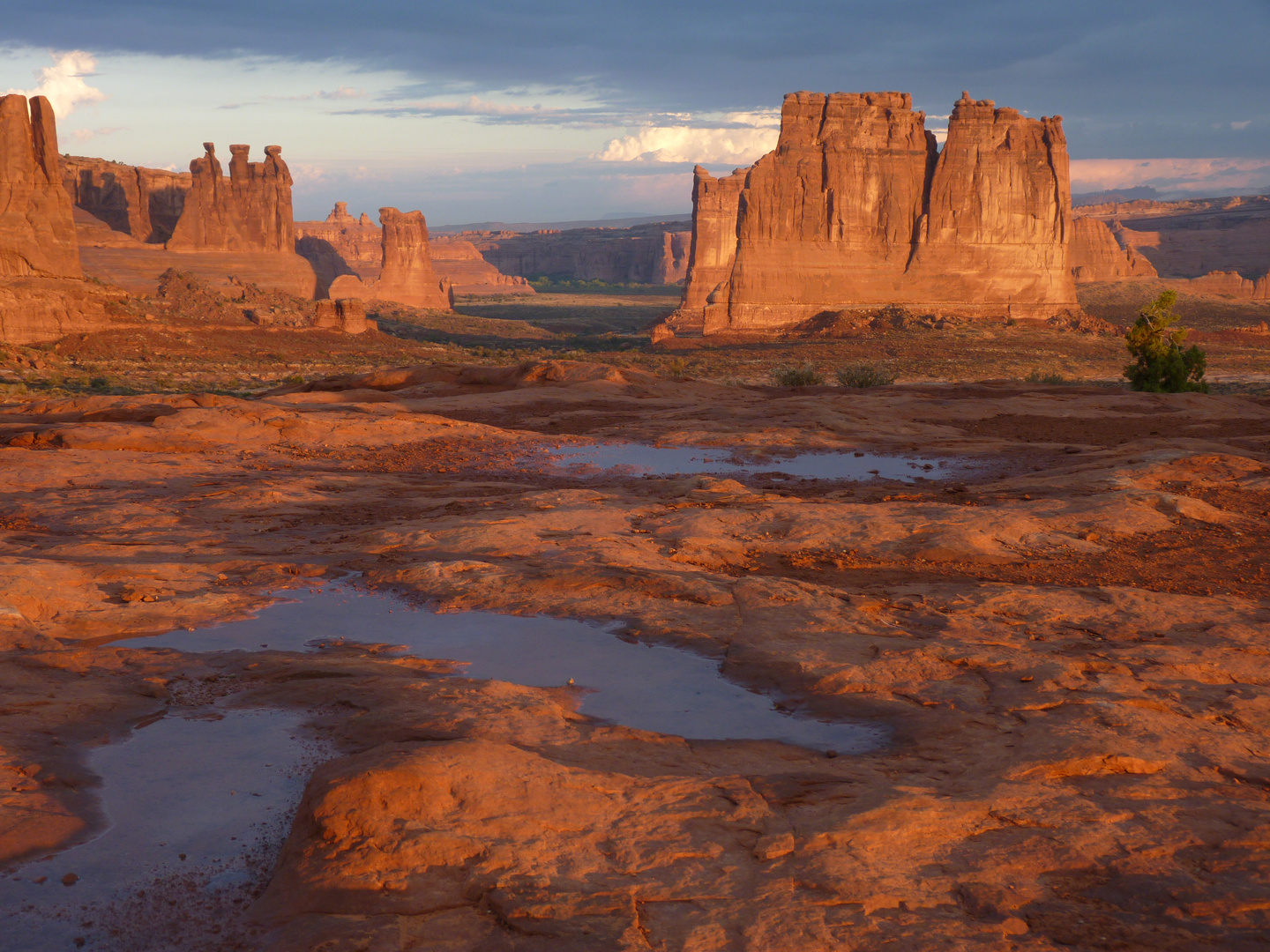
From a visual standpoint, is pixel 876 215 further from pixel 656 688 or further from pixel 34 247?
pixel 656 688

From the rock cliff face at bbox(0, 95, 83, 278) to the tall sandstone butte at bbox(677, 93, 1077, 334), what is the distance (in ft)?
123

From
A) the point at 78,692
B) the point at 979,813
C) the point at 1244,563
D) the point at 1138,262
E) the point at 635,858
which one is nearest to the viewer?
the point at 635,858

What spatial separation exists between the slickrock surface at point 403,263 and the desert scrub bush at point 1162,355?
3278 inches

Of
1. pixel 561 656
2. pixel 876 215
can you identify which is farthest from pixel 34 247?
pixel 876 215

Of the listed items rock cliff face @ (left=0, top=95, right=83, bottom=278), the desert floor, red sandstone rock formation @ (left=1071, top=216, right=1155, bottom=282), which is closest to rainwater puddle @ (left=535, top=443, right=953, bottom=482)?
the desert floor

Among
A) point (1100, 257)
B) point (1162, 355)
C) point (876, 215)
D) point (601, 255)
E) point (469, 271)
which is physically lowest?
point (1162, 355)

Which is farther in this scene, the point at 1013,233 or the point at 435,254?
the point at 435,254

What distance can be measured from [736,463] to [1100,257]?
337ft

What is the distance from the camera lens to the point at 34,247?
44.2 metres

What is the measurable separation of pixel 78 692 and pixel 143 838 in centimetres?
188

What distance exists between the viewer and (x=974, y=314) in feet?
219

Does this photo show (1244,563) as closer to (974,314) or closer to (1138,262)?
(974,314)

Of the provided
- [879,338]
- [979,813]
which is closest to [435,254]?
[879,338]

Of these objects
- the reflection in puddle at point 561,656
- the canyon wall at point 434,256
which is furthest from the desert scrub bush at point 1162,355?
the canyon wall at point 434,256
